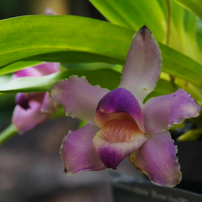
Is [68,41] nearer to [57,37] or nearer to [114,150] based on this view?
[57,37]

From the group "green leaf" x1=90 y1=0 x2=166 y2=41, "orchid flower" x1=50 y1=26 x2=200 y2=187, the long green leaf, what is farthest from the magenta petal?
"green leaf" x1=90 y1=0 x2=166 y2=41

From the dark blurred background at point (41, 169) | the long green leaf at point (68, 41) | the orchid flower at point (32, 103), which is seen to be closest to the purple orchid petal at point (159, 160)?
the long green leaf at point (68, 41)

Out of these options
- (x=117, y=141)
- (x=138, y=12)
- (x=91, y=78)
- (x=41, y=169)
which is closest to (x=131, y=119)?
(x=117, y=141)

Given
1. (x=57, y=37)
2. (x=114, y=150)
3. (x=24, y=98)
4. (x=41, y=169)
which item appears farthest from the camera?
(x=41, y=169)

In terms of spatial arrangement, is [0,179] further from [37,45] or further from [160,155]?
[160,155]

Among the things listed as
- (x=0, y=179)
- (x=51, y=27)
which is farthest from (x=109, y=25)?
(x=0, y=179)

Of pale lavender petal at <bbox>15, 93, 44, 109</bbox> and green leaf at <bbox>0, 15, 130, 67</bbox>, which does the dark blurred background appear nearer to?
pale lavender petal at <bbox>15, 93, 44, 109</bbox>
